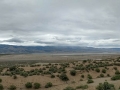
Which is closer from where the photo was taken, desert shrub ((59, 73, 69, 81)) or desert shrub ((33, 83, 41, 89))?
desert shrub ((33, 83, 41, 89))

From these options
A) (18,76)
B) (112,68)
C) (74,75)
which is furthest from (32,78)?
(112,68)

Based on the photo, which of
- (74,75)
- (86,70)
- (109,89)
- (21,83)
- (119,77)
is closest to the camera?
(109,89)

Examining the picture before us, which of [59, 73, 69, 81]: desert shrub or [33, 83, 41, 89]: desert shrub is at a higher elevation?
[59, 73, 69, 81]: desert shrub

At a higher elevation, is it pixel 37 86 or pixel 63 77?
pixel 63 77

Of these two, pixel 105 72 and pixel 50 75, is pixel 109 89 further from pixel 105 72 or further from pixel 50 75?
pixel 105 72

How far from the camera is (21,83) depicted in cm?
3869

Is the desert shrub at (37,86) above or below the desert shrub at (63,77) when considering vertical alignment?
below

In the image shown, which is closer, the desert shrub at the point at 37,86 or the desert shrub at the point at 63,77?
the desert shrub at the point at 37,86

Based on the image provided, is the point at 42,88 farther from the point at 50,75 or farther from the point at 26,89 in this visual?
the point at 50,75

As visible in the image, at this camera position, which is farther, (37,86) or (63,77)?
(63,77)

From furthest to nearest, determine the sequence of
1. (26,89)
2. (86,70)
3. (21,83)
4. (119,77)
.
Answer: (86,70), (21,83), (26,89), (119,77)

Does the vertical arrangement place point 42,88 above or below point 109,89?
below

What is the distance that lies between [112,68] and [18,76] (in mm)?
22246

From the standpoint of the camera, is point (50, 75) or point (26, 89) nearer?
point (26, 89)
